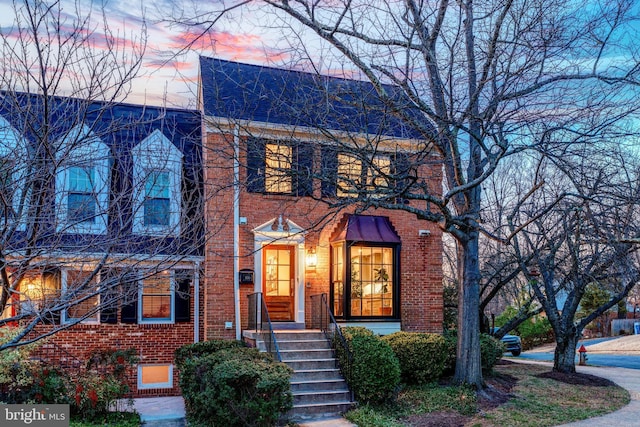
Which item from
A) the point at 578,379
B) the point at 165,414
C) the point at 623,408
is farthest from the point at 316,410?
the point at 578,379

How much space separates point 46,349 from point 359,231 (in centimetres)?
760

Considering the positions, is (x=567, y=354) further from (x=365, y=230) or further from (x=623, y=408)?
(x=365, y=230)

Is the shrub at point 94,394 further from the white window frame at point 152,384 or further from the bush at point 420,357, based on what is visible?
the bush at point 420,357

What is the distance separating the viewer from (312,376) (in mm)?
12070

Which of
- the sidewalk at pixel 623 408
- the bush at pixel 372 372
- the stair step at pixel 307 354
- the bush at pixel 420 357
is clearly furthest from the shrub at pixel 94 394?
the sidewalk at pixel 623 408

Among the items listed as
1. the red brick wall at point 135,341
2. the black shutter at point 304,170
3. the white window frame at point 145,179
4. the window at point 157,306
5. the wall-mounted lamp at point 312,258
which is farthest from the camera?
the wall-mounted lamp at point 312,258

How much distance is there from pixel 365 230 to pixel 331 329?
9.19ft

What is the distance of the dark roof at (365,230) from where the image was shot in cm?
1471

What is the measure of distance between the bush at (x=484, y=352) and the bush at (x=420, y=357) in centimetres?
37

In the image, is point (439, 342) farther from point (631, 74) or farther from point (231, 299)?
point (631, 74)

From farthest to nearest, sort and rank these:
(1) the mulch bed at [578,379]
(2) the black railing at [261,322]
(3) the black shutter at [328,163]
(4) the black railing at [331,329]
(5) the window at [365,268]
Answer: (5) the window at [365,268]
(1) the mulch bed at [578,379]
(2) the black railing at [261,322]
(4) the black railing at [331,329]
(3) the black shutter at [328,163]

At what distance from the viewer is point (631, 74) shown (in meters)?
9.80

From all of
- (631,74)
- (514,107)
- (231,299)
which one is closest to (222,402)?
(231,299)

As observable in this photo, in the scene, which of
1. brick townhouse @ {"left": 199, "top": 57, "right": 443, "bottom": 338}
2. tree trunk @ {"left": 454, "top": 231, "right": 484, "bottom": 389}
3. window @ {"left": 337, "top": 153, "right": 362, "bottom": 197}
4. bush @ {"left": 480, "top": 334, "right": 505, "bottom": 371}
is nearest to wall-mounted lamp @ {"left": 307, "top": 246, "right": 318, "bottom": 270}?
brick townhouse @ {"left": 199, "top": 57, "right": 443, "bottom": 338}
